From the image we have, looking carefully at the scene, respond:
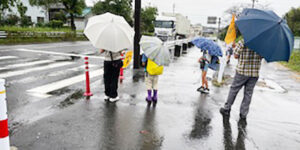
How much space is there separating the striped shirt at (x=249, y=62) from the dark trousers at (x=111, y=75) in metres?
2.75

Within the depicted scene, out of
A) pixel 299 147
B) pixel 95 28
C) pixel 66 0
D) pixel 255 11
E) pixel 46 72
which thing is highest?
pixel 66 0

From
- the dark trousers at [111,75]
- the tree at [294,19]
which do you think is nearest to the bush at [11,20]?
the dark trousers at [111,75]

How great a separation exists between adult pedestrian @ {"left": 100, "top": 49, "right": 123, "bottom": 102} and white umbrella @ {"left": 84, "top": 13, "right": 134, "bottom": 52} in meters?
0.48

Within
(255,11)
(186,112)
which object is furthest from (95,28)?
(255,11)

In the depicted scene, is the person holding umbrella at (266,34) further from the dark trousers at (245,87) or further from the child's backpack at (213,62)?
the child's backpack at (213,62)

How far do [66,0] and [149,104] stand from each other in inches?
1250

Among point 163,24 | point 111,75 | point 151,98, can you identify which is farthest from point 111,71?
point 163,24

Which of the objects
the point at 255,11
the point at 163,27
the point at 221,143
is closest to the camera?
the point at 221,143

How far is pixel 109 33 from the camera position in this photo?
4586 mm

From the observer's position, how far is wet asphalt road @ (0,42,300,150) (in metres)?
3.63

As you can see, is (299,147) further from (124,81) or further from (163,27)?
(163,27)

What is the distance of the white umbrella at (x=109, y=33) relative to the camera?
458 cm

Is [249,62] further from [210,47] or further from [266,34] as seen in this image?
[210,47]

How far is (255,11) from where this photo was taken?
4.23m
